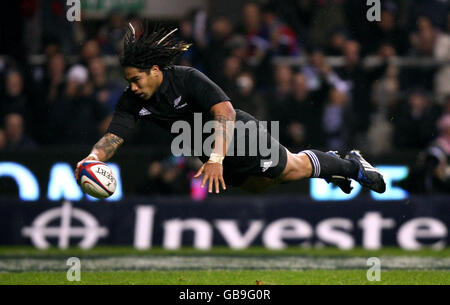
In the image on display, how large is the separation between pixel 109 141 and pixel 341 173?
2252mm

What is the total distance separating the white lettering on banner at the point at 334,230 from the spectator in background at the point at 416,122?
66.1 inches

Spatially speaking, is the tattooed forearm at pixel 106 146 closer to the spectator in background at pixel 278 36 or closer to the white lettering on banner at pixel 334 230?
the white lettering on banner at pixel 334 230

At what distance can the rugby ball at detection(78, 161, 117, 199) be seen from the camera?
758 cm

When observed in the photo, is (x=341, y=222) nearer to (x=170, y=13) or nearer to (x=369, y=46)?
(x=369, y=46)

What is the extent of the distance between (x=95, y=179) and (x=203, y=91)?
1191 mm

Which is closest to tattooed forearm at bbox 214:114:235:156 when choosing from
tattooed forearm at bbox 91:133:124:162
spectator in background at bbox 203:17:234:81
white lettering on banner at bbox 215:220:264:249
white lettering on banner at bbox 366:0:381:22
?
tattooed forearm at bbox 91:133:124:162

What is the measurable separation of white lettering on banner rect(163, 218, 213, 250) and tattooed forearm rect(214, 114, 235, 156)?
4780 mm

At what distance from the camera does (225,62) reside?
1325cm

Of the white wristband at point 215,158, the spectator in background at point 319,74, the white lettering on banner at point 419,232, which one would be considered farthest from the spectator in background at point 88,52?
the white wristband at point 215,158

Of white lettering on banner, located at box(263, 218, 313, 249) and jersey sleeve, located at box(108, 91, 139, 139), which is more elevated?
jersey sleeve, located at box(108, 91, 139, 139)

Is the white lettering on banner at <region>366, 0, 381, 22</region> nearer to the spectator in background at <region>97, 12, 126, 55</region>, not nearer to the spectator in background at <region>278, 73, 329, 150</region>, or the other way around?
the spectator in background at <region>278, 73, 329, 150</region>

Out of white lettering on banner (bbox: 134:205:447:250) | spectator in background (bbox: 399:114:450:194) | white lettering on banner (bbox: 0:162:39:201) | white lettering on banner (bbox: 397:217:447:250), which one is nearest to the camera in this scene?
white lettering on banner (bbox: 397:217:447:250)

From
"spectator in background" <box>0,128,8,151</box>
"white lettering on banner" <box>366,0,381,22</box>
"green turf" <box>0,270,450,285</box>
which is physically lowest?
"green turf" <box>0,270,450,285</box>

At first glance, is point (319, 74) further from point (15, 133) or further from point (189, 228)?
point (15, 133)
